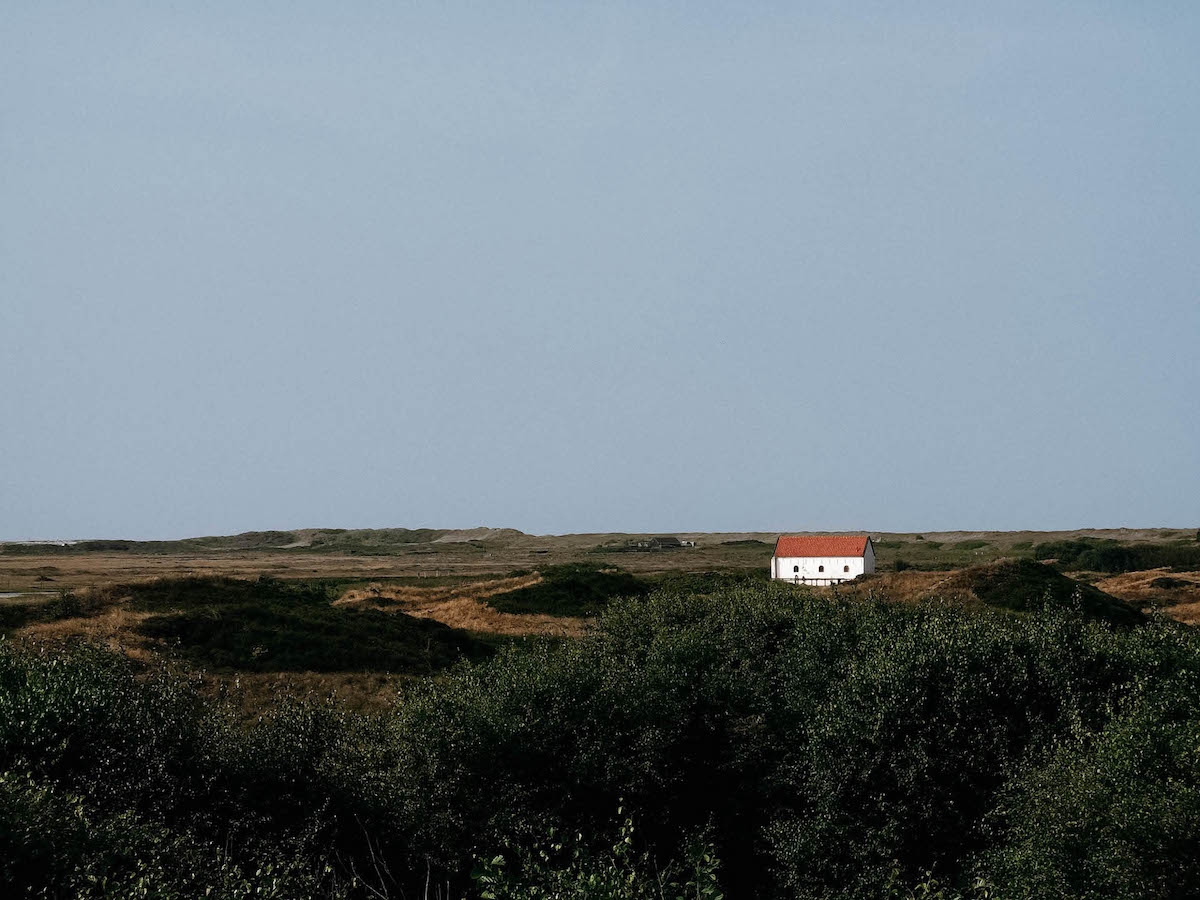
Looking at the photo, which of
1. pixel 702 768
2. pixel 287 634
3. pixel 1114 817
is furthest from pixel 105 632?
pixel 1114 817

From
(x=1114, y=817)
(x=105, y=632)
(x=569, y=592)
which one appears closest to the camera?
(x=1114, y=817)

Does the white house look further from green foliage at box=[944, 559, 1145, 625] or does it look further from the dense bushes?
the dense bushes

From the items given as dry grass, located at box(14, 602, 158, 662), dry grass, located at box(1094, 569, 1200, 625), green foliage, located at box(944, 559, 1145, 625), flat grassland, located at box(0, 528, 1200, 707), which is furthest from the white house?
dry grass, located at box(14, 602, 158, 662)

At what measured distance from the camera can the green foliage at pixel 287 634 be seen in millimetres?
66375

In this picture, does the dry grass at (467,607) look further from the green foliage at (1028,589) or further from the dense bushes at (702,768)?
the green foliage at (1028,589)

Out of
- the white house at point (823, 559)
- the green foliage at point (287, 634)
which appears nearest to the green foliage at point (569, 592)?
the green foliage at point (287, 634)

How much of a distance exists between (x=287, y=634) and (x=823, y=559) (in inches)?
2882

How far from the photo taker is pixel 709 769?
4334cm

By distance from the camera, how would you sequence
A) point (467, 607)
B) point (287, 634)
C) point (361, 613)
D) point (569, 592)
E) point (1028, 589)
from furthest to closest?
point (569, 592) < point (467, 607) < point (1028, 589) < point (361, 613) < point (287, 634)

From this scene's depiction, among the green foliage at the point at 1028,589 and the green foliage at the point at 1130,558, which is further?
the green foliage at the point at 1130,558

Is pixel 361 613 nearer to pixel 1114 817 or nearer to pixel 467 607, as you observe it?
pixel 467 607

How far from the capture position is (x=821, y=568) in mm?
125500

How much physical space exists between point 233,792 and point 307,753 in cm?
295

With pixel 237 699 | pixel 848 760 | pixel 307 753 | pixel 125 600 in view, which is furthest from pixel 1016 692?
pixel 125 600
